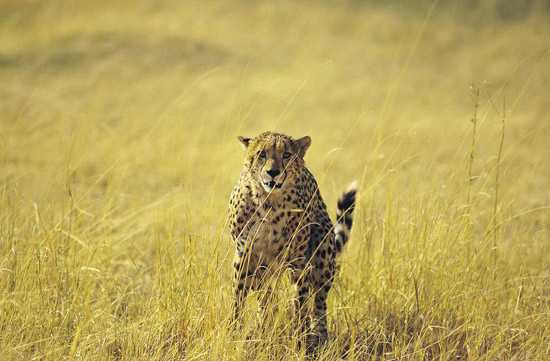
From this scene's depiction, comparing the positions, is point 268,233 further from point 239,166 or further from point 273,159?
point 239,166

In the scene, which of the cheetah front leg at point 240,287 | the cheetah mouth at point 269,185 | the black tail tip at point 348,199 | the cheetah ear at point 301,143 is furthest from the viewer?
the black tail tip at point 348,199

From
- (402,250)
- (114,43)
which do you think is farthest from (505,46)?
(402,250)

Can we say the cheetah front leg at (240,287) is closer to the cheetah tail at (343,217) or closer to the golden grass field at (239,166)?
the golden grass field at (239,166)

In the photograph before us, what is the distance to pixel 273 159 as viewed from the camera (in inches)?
118

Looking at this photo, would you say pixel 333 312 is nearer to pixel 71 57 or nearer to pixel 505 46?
pixel 71 57

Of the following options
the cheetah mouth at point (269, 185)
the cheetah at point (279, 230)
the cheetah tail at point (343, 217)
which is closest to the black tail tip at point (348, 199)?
the cheetah tail at point (343, 217)

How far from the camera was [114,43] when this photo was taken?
11.8 metres

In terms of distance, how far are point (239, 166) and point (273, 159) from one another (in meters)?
2.63

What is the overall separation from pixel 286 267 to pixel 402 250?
718 mm

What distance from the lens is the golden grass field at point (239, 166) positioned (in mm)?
3080

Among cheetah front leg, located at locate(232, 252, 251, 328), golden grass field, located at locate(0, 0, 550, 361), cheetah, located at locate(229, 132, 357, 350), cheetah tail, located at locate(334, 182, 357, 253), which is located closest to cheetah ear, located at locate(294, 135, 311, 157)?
cheetah, located at locate(229, 132, 357, 350)

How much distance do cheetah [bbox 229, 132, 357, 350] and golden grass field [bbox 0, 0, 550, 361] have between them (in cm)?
9

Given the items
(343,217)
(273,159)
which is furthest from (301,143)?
(343,217)

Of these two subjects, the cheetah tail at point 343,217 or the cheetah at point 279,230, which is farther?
the cheetah tail at point 343,217
